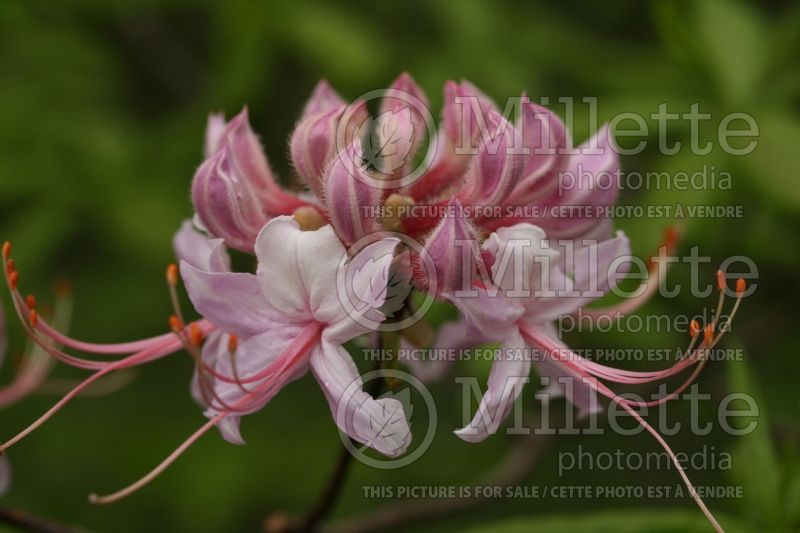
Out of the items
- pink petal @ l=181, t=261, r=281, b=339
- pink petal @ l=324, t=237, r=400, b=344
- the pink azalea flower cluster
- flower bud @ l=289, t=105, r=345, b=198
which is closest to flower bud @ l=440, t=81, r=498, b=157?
the pink azalea flower cluster

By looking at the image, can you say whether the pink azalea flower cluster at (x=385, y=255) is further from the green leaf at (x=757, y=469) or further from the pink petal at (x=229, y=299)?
the green leaf at (x=757, y=469)

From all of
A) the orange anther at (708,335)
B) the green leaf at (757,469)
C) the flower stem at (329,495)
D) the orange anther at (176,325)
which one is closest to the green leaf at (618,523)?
the green leaf at (757,469)

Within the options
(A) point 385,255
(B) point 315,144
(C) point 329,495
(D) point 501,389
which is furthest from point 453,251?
(C) point 329,495

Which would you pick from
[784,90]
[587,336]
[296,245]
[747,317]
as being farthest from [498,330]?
[747,317]

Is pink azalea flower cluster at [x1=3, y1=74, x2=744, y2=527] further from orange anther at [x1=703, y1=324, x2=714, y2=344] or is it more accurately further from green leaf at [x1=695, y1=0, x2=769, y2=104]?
green leaf at [x1=695, y1=0, x2=769, y2=104]

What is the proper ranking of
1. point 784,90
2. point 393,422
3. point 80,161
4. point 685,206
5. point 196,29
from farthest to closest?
1. point 196,29
2. point 80,161
3. point 784,90
4. point 685,206
5. point 393,422

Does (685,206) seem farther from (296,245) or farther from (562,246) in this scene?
(296,245)
